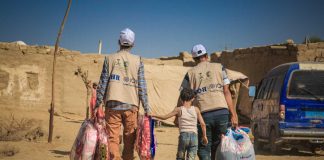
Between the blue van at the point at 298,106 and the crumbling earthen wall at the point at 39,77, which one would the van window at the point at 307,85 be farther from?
the crumbling earthen wall at the point at 39,77

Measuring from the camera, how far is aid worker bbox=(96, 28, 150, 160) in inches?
202

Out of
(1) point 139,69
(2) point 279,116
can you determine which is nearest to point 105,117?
(1) point 139,69

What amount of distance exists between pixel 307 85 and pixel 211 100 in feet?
16.7

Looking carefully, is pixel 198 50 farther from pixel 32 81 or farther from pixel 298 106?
pixel 32 81

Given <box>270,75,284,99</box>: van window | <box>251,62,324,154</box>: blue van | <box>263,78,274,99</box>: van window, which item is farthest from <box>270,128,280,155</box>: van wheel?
<box>263,78,274,99</box>: van window

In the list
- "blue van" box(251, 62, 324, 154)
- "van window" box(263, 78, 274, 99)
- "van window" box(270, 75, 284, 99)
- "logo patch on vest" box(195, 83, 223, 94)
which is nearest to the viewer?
"logo patch on vest" box(195, 83, 223, 94)

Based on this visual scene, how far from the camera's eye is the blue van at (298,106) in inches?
367

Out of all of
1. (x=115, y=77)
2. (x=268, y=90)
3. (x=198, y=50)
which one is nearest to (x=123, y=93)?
(x=115, y=77)

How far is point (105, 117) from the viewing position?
5223mm

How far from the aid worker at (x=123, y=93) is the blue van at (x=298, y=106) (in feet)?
16.2

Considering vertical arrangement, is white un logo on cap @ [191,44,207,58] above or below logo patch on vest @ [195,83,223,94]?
above

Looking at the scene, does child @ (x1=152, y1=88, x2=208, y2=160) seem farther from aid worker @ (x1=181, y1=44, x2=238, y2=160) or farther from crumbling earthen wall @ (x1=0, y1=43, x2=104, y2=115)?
crumbling earthen wall @ (x1=0, y1=43, x2=104, y2=115)

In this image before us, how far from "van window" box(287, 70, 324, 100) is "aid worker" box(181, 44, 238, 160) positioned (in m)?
4.57

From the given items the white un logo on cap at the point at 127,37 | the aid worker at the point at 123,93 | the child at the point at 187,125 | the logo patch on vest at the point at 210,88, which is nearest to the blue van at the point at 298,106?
the child at the point at 187,125
